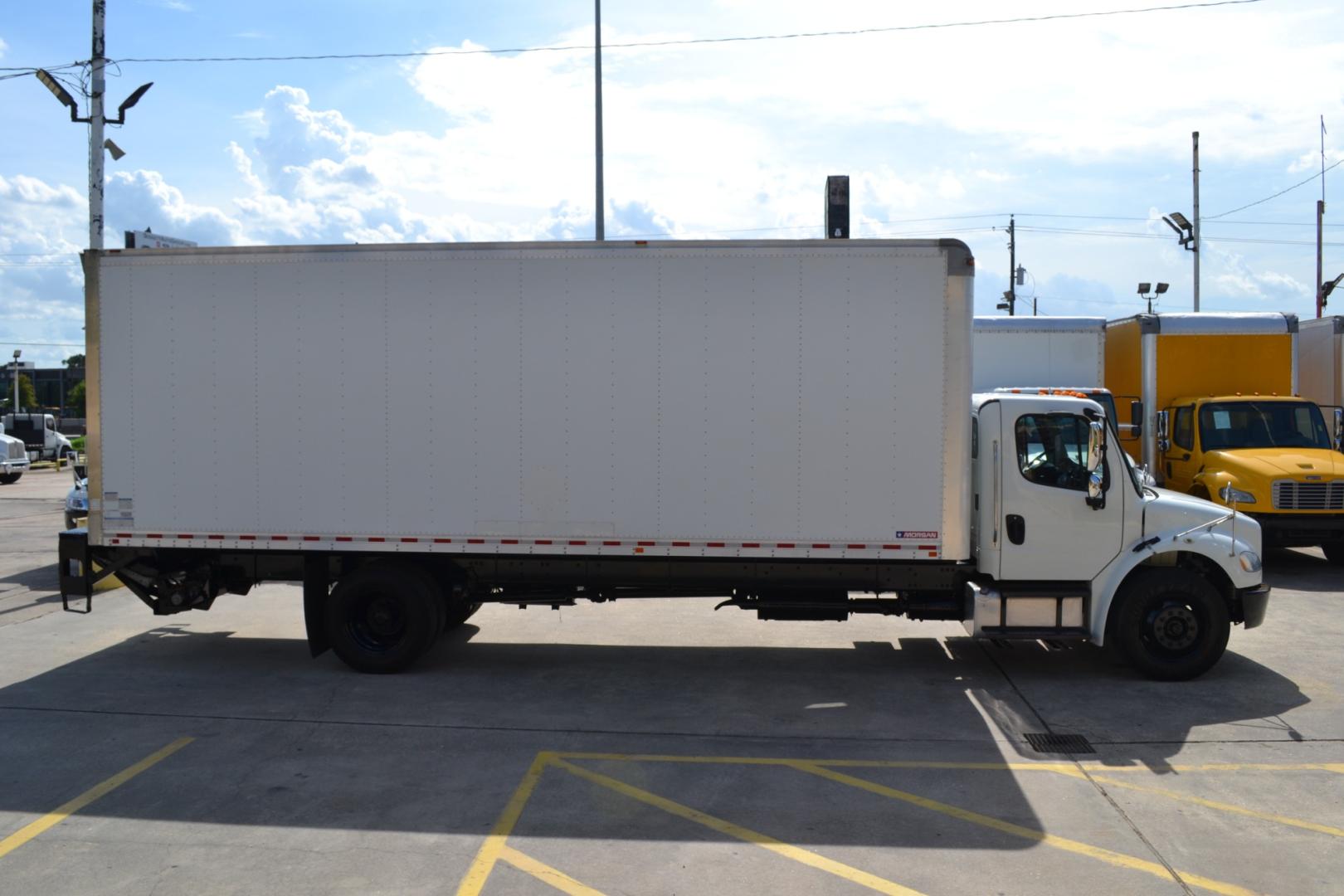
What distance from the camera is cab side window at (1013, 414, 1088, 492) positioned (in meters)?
8.64

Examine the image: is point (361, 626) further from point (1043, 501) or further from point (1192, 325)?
point (1192, 325)

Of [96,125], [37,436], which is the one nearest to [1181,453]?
[96,125]

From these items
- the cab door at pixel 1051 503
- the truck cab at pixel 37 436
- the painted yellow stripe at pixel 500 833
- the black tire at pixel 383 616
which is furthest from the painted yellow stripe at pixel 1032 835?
the truck cab at pixel 37 436

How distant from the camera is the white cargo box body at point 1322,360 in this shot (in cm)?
1648

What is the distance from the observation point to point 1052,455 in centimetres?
867

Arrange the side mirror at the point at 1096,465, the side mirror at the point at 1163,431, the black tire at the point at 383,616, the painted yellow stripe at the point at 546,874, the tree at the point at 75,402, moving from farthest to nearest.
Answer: the tree at the point at 75,402 < the side mirror at the point at 1163,431 < the black tire at the point at 383,616 < the side mirror at the point at 1096,465 < the painted yellow stripe at the point at 546,874

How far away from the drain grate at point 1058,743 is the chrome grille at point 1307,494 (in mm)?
7904

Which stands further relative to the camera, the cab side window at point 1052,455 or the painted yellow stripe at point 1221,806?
the cab side window at point 1052,455

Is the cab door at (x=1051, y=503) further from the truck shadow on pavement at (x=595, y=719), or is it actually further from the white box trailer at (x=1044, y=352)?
the white box trailer at (x=1044, y=352)

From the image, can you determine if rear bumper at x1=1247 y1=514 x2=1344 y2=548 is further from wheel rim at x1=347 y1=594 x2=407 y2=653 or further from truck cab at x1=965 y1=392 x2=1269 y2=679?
wheel rim at x1=347 y1=594 x2=407 y2=653

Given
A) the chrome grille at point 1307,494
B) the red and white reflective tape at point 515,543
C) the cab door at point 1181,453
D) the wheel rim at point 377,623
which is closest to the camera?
the red and white reflective tape at point 515,543

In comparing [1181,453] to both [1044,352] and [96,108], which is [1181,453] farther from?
[96,108]

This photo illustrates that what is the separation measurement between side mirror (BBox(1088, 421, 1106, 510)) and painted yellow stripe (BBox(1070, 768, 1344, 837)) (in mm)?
2573

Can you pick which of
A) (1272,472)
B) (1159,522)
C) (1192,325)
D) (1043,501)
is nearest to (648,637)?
(1043,501)
